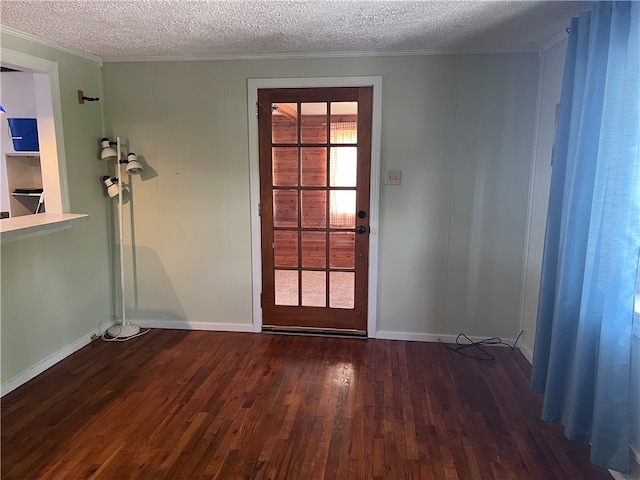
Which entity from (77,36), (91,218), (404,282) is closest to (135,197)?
(91,218)

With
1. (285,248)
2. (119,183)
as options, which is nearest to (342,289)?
(285,248)

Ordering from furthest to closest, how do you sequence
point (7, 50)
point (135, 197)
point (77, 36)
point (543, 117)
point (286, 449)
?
point (135, 197) → point (543, 117) → point (77, 36) → point (7, 50) → point (286, 449)

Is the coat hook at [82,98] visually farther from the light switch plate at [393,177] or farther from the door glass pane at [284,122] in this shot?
the light switch plate at [393,177]

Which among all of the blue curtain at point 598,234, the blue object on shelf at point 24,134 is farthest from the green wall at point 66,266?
the blue curtain at point 598,234

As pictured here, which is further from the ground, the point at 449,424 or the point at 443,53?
the point at 443,53

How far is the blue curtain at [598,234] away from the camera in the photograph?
74.3 inches

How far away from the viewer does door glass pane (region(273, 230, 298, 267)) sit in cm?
376

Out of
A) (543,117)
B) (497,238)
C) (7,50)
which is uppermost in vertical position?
(7,50)

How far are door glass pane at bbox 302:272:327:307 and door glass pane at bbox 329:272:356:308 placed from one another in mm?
61

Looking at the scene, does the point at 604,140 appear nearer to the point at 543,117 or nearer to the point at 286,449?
the point at 543,117

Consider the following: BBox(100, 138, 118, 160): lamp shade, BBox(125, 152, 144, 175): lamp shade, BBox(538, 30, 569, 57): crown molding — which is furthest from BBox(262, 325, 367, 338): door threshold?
BBox(538, 30, 569, 57): crown molding

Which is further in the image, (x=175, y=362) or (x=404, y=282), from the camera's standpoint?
(x=404, y=282)

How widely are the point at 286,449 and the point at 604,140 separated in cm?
217

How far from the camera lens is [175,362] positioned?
10.9ft
